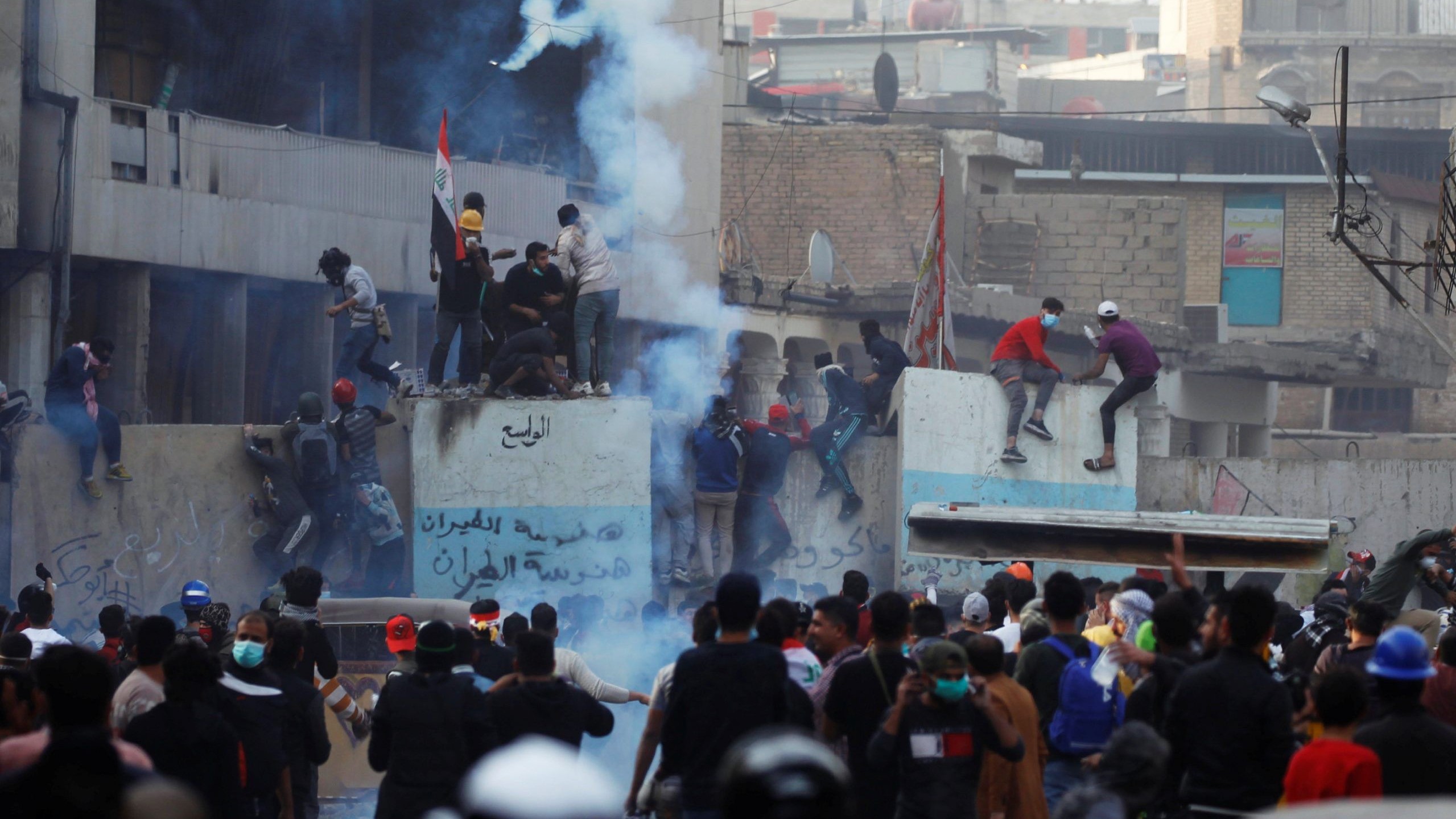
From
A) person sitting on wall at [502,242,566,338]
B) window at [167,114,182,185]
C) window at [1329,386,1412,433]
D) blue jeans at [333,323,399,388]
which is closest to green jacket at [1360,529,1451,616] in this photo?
person sitting on wall at [502,242,566,338]

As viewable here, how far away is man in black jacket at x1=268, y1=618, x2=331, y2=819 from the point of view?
6586 mm

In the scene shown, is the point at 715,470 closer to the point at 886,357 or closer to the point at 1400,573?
the point at 886,357

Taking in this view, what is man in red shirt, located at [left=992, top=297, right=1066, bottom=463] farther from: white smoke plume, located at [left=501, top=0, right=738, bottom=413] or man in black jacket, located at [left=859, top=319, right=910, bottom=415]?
white smoke plume, located at [left=501, top=0, right=738, bottom=413]

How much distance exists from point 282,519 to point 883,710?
769cm

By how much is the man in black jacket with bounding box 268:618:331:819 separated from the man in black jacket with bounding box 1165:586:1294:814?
10.2ft

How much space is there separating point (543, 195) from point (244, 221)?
4.27 m

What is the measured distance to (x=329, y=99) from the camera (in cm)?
2066

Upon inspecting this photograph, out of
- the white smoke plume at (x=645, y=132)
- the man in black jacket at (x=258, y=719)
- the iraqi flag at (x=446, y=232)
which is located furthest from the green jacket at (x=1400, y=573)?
the white smoke plume at (x=645, y=132)

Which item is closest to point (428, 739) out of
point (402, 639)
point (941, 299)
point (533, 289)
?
point (402, 639)

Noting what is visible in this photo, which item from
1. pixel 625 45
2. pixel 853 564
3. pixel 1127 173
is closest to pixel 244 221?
pixel 625 45

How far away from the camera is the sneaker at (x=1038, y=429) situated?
14.2m

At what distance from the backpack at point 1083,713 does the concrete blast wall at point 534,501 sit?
7500 millimetres

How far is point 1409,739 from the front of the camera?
196 inches

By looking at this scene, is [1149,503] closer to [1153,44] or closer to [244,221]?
[244,221]
